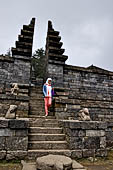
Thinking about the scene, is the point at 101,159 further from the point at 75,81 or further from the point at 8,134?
the point at 75,81

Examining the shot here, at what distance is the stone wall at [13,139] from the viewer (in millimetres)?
4140

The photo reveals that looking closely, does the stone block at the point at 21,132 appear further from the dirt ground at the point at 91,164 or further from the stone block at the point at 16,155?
the dirt ground at the point at 91,164

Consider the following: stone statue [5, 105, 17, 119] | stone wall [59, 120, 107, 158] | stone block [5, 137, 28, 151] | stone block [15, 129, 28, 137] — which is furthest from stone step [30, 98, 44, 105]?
stone block [5, 137, 28, 151]

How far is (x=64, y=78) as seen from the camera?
10.8 m

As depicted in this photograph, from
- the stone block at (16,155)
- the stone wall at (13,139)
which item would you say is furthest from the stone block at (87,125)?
the stone block at (16,155)

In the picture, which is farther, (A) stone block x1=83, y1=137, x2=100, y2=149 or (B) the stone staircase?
(A) stone block x1=83, y1=137, x2=100, y2=149

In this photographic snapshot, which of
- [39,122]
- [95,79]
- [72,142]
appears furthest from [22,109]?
[95,79]

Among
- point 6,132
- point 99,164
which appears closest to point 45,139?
point 6,132

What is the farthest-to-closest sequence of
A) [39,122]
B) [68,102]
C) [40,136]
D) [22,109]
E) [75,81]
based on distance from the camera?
[75,81] < [68,102] < [22,109] < [39,122] < [40,136]

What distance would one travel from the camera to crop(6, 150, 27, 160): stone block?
409cm

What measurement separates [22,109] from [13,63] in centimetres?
478

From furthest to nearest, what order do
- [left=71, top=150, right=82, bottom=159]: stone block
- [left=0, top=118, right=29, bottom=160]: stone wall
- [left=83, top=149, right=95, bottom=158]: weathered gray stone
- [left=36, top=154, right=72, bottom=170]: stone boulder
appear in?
[left=83, top=149, right=95, bottom=158]: weathered gray stone
[left=71, top=150, right=82, bottom=159]: stone block
[left=0, top=118, right=29, bottom=160]: stone wall
[left=36, top=154, right=72, bottom=170]: stone boulder

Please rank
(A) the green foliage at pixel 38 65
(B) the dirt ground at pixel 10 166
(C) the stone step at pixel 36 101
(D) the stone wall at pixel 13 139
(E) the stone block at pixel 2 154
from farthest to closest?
(A) the green foliage at pixel 38 65, (C) the stone step at pixel 36 101, (D) the stone wall at pixel 13 139, (E) the stone block at pixel 2 154, (B) the dirt ground at pixel 10 166

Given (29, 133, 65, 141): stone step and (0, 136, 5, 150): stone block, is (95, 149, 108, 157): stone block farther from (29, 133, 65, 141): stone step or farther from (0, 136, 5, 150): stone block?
(0, 136, 5, 150): stone block
